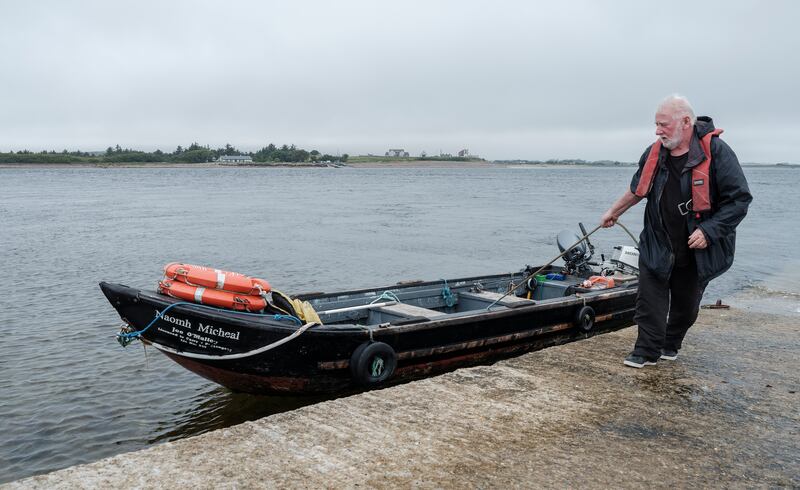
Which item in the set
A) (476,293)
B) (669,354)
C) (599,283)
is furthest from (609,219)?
(599,283)

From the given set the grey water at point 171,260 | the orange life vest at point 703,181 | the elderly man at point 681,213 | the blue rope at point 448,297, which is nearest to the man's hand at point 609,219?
the elderly man at point 681,213

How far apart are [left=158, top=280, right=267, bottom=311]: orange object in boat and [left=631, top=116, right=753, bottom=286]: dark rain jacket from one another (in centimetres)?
400

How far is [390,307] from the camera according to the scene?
845 centimetres

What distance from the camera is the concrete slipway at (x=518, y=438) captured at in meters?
3.53

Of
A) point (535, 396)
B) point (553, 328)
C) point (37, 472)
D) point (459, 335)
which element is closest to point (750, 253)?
point (553, 328)

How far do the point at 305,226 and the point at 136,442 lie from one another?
73.5 ft

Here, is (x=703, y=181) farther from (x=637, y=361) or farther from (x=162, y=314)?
(x=162, y=314)

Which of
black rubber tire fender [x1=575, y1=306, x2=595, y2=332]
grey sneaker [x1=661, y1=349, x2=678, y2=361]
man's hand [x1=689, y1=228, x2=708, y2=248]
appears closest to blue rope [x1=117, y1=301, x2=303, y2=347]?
grey sneaker [x1=661, y1=349, x2=678, y2=361]

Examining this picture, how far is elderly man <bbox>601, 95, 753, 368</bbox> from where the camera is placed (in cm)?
471

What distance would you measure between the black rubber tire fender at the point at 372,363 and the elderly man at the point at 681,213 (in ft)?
8.74

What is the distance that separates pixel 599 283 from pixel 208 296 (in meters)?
6.53

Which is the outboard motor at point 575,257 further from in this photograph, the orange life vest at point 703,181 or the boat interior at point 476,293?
the orange life vest at point 703,181

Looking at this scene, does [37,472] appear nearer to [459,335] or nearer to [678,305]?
[459,335]

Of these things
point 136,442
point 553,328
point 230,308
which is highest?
point 230,308
